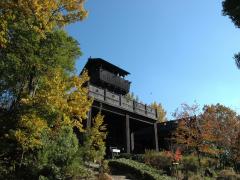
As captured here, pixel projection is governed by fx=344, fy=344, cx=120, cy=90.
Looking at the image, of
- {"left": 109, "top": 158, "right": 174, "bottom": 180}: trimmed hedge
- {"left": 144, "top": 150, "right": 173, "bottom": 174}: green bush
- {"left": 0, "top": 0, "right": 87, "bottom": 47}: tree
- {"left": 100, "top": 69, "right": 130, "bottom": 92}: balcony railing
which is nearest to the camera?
{"left": 0, "top": 0, "right": 87, "bottom": 47}: tree

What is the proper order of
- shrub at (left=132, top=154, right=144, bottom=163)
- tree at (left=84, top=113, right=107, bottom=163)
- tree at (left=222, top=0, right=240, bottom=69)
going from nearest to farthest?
1. tree at (left=222, top=0, right=240, bottom=69)
2. tree at (left=84, top=113, right=107, bottom=163)
3. shrub at (left=132, top=154, right=144, bottom=163)

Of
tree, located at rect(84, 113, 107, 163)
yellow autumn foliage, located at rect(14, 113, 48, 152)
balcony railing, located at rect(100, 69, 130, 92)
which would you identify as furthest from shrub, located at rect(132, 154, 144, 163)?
yellow autumn foliage, located at rect(14, 113, 48, 152)

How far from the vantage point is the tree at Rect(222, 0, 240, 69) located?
973cm

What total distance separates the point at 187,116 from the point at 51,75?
17.1m

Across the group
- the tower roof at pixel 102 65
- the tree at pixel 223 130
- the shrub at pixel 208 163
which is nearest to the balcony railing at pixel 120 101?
the tree at pixel 223 130

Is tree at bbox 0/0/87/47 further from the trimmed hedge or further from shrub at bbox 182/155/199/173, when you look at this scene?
shrub at bbox 182/155/199/173

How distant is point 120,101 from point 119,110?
0.81m

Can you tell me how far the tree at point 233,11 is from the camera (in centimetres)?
973

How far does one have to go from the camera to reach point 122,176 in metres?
20.1

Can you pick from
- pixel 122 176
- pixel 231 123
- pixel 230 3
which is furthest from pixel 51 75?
pixel 231 123

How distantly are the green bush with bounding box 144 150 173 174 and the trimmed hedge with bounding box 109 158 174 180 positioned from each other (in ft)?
4.69

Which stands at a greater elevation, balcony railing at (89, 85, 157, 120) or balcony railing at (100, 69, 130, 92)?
balcony railing at (100, 69, 130, 92)

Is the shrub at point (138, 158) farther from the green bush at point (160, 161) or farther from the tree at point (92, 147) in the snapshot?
the tree at point (92, 147)

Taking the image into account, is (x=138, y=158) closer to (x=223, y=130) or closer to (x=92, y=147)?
(x=92, y=147)
